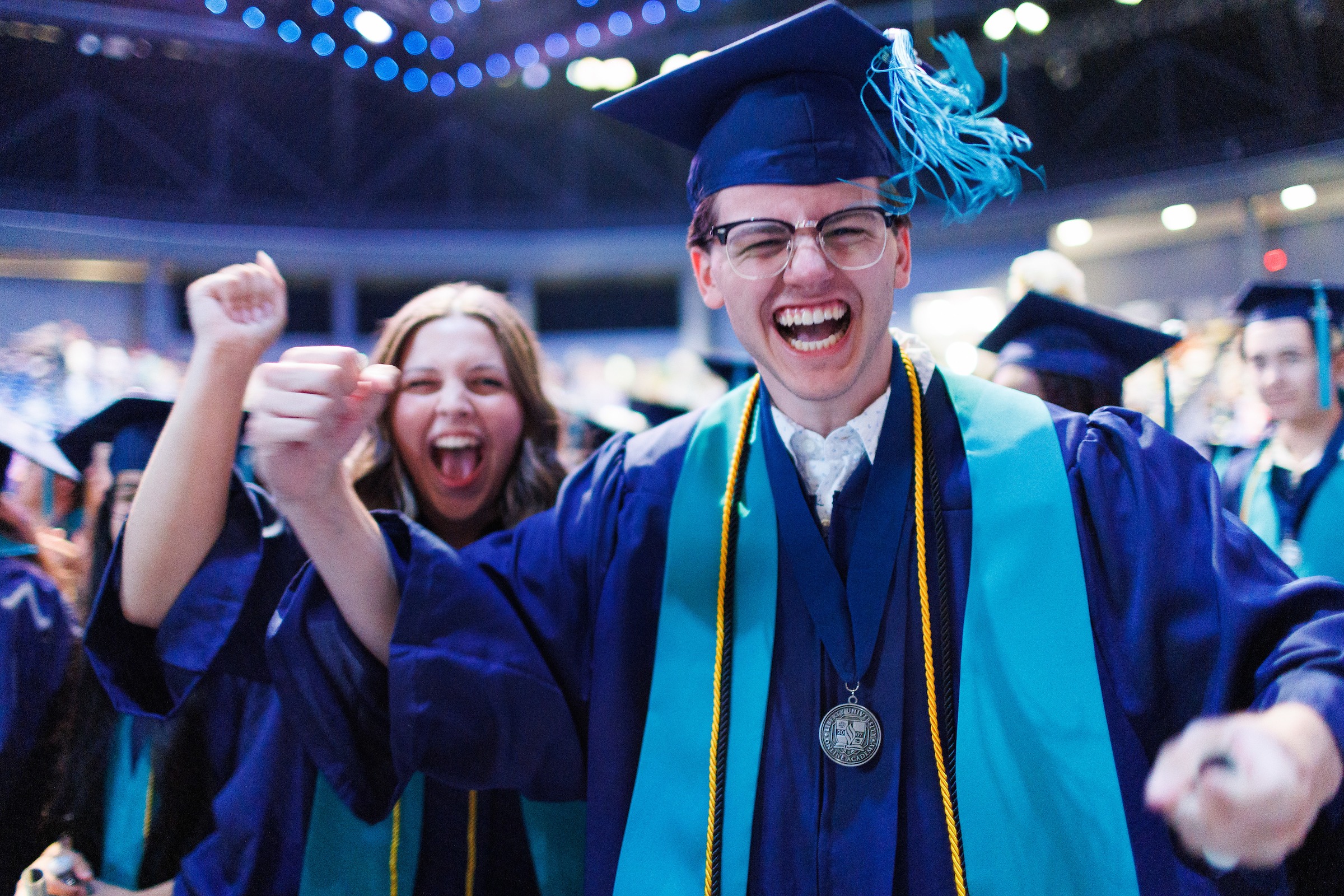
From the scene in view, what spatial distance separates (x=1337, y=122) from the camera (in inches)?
314

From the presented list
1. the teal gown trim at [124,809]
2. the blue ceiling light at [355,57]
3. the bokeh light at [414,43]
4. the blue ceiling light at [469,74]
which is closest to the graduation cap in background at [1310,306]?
the teal gown trim at [124,809]

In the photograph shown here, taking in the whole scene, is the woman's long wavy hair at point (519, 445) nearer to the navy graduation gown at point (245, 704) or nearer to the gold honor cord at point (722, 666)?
the navy graduation gown at point (245, 704)

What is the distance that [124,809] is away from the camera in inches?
61.8

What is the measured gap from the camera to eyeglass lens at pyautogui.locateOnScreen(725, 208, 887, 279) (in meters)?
1.27

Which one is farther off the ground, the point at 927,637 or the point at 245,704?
the point at 927,637

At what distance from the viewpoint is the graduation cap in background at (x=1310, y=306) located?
110 inches

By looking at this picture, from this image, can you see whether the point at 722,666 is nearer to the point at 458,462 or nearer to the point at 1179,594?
the point at 1179,594

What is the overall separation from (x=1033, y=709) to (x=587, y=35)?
8.76 m

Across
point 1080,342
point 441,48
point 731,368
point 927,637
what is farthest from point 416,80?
point 927,637

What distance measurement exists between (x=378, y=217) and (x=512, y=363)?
10.6 m

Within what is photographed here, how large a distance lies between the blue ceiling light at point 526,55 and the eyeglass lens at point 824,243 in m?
Result: 7.88

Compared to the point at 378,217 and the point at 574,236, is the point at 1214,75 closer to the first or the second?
the point at 574,236

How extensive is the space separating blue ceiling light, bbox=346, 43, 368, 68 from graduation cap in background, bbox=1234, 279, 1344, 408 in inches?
158

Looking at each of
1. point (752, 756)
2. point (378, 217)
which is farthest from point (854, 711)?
point (378, 217)
